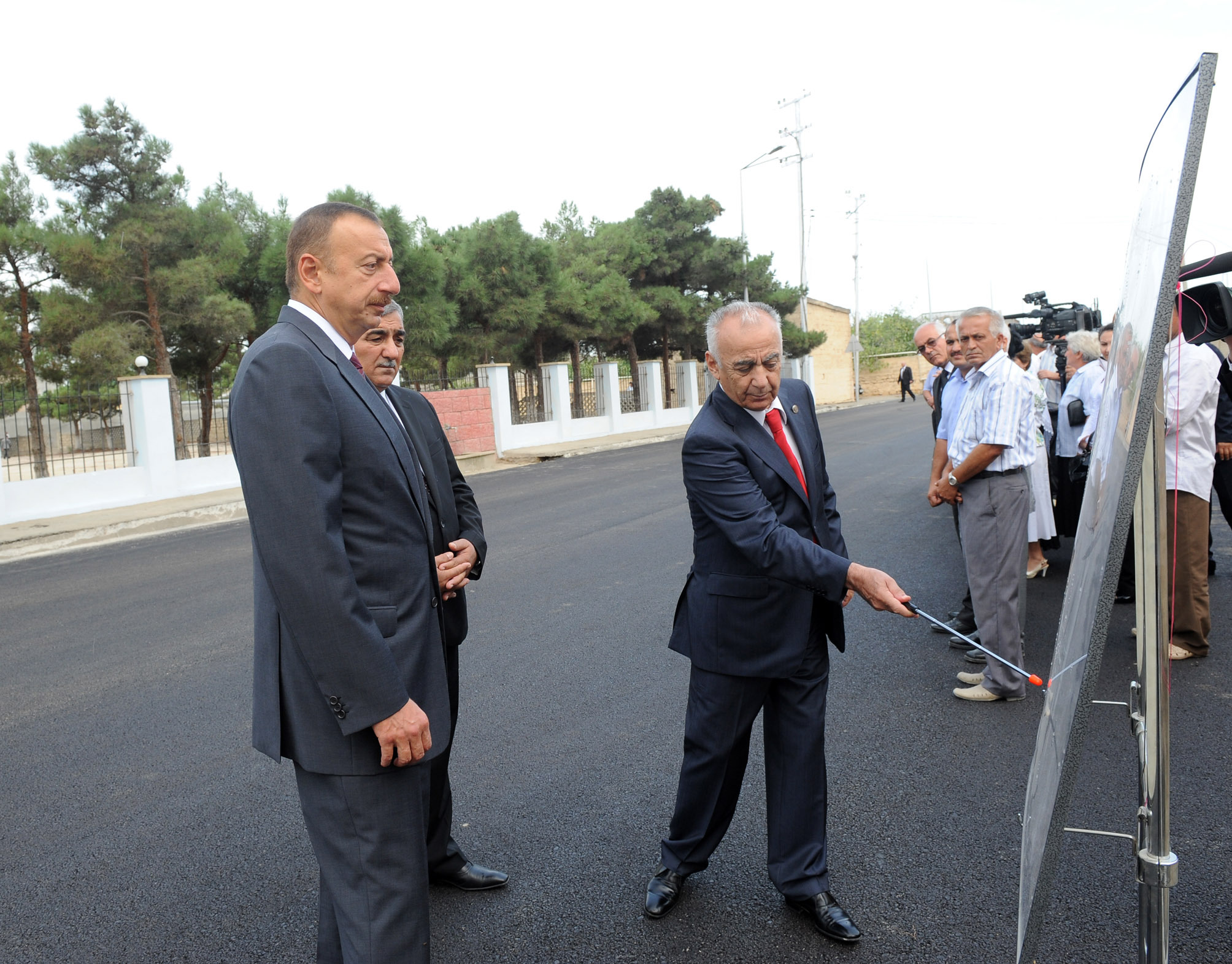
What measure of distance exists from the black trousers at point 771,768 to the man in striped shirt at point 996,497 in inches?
82.3

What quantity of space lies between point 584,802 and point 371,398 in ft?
7.43

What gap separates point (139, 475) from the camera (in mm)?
15594

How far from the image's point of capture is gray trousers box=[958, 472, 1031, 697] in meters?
4.64

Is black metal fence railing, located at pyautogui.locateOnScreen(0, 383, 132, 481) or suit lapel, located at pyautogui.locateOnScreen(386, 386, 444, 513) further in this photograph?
black metal fence railing, located at pyautogui.locateOnScreen(0, 383, 132, 481)

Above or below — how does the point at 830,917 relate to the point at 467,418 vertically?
below

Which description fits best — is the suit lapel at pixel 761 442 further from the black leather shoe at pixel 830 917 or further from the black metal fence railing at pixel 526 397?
the black metal fence railing at pixel 526 397

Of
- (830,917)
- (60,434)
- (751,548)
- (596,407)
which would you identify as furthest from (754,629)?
(596,407)

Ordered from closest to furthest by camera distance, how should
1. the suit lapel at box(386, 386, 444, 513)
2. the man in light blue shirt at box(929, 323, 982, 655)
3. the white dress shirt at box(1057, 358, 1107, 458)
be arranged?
the suit lapel at box(386, 386, 444, 513), the man in light blue shirt at box(929, 323, 982, 655), the white dress shirt at box(1057, 358, 1107, 458)

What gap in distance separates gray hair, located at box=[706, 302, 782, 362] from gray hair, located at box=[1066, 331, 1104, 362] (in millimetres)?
5469

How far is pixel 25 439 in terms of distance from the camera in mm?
14250

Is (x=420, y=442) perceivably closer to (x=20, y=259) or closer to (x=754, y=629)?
(x=754, y=629)

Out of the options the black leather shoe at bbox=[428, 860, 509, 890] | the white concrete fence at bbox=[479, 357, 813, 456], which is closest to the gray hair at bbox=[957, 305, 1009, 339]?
the black leather shoe at bbox=[428, 860, 509, 890]

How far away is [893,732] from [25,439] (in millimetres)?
14290

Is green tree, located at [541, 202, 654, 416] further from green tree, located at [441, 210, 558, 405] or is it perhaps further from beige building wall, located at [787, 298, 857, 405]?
beige building wall, located at [787, 298, 857, 405]
